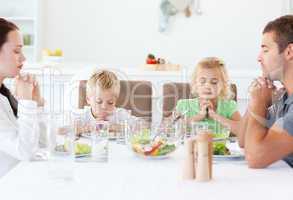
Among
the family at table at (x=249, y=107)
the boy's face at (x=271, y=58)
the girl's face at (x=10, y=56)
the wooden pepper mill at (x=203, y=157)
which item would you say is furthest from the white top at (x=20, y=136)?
the boy's face at (x=271, y=58)

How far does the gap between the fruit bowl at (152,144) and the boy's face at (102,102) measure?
0.65 m

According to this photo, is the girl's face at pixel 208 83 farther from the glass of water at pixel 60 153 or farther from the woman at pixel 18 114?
the glass of water at pixel 60 153

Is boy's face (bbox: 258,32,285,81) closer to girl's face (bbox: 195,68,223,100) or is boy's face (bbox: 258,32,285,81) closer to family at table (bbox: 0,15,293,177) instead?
family at table (bbox: 0,15,293,177)

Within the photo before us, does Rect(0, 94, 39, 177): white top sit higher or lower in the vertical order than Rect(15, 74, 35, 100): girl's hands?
lower

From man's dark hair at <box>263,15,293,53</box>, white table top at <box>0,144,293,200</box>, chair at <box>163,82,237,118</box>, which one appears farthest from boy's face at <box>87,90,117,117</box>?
man's dark hair at <box>263,15,293,53</box>

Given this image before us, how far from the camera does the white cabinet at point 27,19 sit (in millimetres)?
4996

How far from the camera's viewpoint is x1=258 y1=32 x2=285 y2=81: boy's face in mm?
2053

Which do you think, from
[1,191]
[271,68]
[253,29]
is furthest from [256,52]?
[1,191]

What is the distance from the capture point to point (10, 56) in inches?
89.4

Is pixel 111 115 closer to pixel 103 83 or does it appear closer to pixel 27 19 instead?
pixel 103 83

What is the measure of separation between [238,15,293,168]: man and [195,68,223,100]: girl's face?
69cm

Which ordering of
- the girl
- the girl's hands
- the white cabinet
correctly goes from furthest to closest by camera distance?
the white cabinet
the girl
the girl's hands

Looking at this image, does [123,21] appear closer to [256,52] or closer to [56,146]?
[256,52]

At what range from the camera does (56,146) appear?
173 cm
